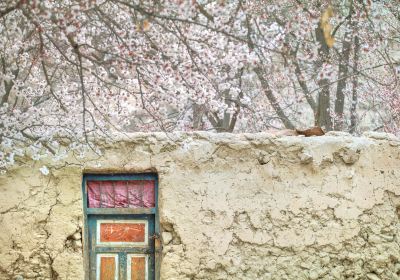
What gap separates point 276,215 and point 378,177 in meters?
0.86

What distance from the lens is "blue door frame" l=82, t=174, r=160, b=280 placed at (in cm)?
555

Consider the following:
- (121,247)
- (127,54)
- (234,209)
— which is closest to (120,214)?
(121,247)

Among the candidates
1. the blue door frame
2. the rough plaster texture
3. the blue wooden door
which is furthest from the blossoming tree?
the blue wooden door

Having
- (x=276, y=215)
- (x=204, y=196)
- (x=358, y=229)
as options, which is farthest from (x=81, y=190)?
(x=358, y=229)

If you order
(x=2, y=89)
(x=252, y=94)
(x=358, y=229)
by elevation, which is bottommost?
(x=358, y=229)

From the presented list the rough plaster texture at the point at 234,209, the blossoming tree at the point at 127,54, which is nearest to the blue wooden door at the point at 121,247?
the rough plaster texture at the point at 234,209

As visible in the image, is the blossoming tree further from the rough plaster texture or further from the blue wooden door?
the blue wooden door

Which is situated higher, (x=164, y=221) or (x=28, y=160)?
(x=28, y=160)

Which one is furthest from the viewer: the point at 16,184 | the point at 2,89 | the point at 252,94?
the point at 252,94

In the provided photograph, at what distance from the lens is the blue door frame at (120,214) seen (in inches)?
218

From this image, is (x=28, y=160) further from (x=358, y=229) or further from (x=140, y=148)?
(x=358, y=229)

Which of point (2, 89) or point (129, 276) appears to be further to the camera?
point (129, 276)

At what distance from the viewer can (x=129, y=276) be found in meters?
5.55

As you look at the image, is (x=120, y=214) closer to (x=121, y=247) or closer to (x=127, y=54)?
(x=121, y=247)
